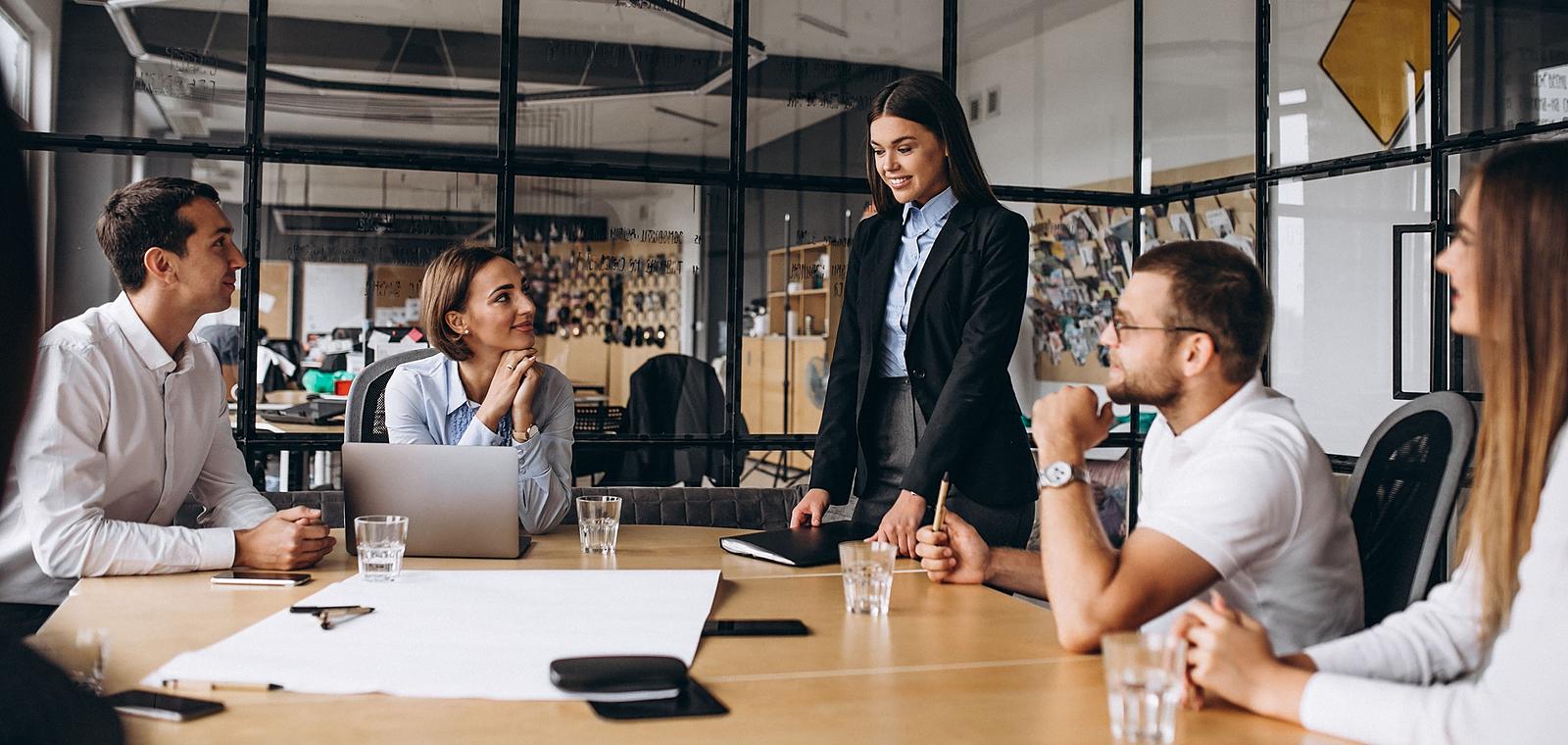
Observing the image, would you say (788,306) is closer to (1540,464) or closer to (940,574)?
(940,574)

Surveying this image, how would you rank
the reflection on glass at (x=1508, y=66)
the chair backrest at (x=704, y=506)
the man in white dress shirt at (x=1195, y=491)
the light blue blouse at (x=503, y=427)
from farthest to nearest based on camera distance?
the reflection on glass at (x=1508, y=66)
the chair backrest at (x=704, y=506)
the light blue blouse at (x=503, y=427)
the man in white dress shirt at (x=1195, y=491)

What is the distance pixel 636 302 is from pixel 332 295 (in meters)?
0.96

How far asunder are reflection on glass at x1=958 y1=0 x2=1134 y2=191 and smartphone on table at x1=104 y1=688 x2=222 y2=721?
3572mm

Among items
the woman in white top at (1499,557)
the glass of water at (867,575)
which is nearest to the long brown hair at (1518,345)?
the woman in white top at (1499,557)

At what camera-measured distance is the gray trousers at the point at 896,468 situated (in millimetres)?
2660

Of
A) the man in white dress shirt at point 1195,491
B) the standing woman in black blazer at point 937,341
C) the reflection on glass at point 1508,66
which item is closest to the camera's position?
the man in white dress shirt at point 1195,491

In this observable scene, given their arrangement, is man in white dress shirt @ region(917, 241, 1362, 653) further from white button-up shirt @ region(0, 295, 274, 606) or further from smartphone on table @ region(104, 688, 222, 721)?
white button-up shirt @ region(0, 295, 274, 606)

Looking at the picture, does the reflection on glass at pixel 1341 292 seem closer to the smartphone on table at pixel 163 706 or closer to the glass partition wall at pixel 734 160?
the glass partition wall at pixel 734 160

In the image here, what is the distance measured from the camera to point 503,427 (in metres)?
2.60

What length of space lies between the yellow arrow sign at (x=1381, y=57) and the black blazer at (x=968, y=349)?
2.03 meters

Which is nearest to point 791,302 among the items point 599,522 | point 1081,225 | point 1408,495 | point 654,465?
point 654,465

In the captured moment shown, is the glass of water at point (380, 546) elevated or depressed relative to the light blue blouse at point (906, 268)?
depressed

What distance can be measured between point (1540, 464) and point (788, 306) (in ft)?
9.85

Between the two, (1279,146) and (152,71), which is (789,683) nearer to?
(152,71)
